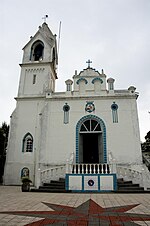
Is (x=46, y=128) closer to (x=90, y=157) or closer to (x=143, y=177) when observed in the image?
(x=90, y=157)

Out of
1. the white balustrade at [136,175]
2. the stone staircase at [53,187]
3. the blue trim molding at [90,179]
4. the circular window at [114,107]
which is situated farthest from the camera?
the circular window at [114,107]

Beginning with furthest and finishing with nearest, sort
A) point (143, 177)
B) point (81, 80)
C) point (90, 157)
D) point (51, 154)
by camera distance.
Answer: point (81, 80)
point (90, 157)
point (51, 154)
point (143, 177)

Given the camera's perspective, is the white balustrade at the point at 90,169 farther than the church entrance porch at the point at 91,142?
No

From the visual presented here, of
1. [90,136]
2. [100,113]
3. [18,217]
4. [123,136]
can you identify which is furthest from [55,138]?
[18,217]

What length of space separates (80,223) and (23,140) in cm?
1188

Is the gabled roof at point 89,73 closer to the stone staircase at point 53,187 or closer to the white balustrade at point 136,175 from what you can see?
the white balustrade at point 136,175

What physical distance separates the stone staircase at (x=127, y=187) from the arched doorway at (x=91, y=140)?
2.42 m

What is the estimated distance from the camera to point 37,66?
1720 centimetres

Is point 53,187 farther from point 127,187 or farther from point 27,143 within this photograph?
point 27,143

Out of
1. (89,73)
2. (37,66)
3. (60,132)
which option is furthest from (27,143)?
(89,73)

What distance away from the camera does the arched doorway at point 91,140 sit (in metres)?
13.1

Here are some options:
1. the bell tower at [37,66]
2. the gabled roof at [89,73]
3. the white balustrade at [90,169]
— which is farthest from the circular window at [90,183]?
the gabled roof at [89,73]

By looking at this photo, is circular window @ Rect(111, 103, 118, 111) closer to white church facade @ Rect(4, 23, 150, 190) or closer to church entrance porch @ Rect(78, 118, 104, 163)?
white church facade @ Rect(4, 23, 150, 190)

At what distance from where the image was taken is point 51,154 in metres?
13.1
